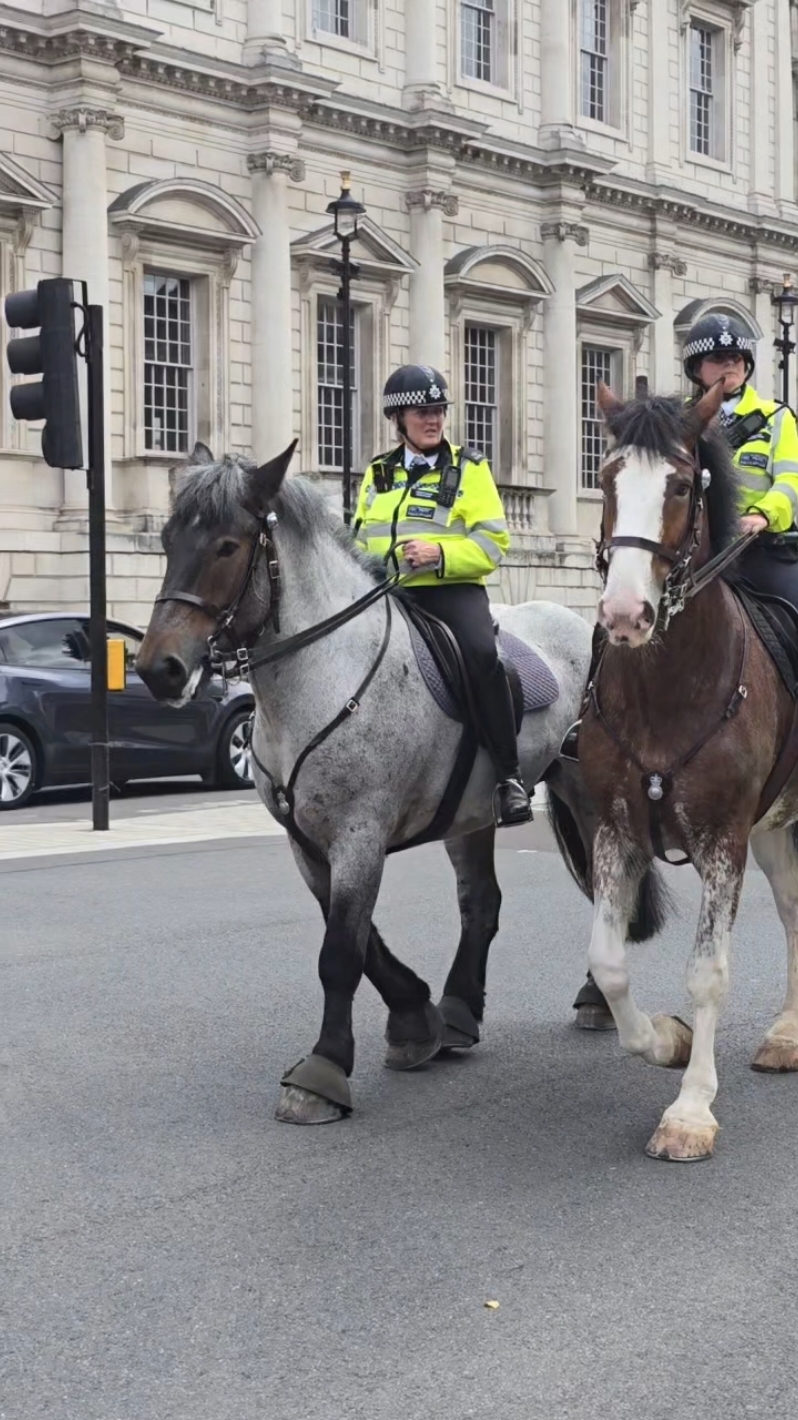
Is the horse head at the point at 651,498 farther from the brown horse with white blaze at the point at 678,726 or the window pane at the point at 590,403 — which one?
the window pane at the point at 590,403

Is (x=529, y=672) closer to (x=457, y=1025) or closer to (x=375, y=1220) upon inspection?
(x=457, y=1025)

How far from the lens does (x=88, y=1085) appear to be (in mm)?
6785

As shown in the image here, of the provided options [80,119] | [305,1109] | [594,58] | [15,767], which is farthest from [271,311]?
[305,1109]

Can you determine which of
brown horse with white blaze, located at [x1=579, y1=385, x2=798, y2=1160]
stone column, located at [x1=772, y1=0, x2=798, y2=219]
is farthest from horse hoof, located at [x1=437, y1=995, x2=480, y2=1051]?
stone column, located at [x1=772, y1=0, x2=798, y2=219]

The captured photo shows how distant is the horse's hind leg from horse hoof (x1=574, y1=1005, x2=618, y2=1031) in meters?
0.43

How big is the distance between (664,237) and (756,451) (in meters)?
38.4

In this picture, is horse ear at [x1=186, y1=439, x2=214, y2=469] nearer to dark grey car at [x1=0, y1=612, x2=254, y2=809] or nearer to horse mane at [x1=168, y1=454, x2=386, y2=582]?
horse mane at [x1=168, y1=454, x2=386, y2=582]

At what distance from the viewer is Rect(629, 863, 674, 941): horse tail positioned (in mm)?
6699

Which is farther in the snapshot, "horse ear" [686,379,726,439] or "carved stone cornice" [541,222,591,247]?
"carved stone cornice" [541,222,591,247]

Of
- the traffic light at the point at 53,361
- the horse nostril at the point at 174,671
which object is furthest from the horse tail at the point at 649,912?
the traffic light at the point at 53,361

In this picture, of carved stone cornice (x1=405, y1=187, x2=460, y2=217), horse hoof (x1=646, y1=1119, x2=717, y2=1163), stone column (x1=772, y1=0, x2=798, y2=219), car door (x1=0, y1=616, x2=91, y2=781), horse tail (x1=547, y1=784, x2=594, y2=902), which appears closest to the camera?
horse hoof (x1=646, y1=1119, x2=717, y2=1163)

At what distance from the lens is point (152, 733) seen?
1978 centimetres

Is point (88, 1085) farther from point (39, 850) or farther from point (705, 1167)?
point (39, 850)

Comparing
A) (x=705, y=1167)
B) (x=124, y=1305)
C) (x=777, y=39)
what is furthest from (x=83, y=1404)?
(x=777, y=39)
